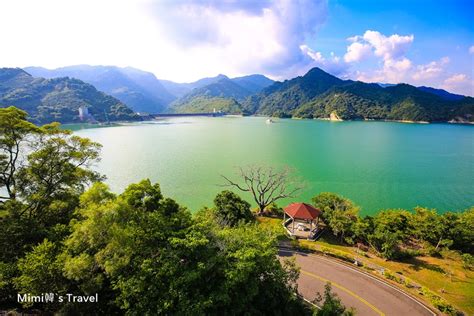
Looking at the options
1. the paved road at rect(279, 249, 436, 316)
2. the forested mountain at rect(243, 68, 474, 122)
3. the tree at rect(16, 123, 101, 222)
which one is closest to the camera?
the paved road at rect(279, 249, 436, 316)

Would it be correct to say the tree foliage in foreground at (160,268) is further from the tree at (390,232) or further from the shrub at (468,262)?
the shrub at (468,262)

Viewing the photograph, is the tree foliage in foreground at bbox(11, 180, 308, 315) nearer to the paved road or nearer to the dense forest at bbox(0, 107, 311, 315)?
the dense forest at bbox(0, 107, 311, 315)

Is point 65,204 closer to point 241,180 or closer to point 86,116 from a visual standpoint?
point 241,180

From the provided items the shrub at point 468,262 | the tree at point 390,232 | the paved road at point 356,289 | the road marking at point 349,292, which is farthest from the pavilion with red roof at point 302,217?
the shrub at point 468,262

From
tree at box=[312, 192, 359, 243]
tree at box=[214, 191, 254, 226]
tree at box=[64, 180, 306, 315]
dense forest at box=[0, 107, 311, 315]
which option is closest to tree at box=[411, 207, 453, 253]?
tree at box=[312, 192, 359, 243]

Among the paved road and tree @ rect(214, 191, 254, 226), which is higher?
tree @ rect(214, 191, 254, 226)

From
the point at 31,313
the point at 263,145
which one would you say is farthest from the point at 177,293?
the point at 263,145
